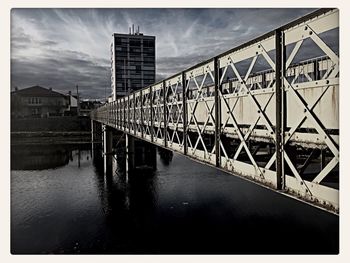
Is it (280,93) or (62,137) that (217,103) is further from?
(62,137)

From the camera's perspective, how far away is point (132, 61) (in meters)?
31.1

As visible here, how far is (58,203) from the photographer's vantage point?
1441cm

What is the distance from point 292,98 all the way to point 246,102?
918mm

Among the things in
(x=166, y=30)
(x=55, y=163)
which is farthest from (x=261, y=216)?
(x=55, y=163)

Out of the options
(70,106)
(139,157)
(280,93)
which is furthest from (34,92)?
(280,93)

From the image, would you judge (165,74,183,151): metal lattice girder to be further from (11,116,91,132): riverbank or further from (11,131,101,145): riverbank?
(11,131,101,145): riverbank

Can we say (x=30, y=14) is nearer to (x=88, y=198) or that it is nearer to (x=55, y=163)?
(x=88, y=198)

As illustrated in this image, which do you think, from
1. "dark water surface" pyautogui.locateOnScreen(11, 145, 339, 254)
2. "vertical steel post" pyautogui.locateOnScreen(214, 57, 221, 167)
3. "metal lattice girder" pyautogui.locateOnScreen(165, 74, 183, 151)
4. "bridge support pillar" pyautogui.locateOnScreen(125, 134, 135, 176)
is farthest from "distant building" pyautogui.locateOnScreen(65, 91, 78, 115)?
"vertical steel post" pyautogui.locateOnScreen(214, 57, 221, 167)

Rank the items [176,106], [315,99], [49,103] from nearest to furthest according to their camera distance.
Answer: [315,99], [176,106], [49,103]

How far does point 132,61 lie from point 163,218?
21.2m

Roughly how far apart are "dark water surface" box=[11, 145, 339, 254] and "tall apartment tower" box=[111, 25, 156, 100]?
10583mm

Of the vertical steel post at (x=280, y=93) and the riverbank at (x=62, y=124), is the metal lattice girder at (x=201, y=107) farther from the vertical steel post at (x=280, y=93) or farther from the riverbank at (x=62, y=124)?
the riverbank at (x=62, y=124)

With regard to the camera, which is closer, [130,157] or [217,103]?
[217,103]

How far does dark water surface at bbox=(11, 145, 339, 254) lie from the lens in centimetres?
1076
